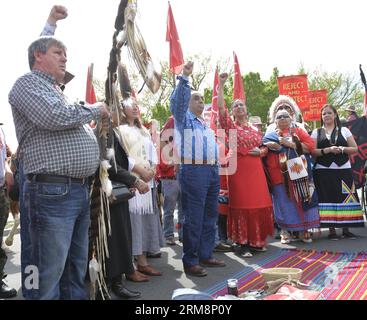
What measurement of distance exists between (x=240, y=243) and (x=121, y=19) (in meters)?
3.22

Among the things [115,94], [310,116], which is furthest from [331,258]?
[310,116]

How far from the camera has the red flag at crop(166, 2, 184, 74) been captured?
19.6 ft

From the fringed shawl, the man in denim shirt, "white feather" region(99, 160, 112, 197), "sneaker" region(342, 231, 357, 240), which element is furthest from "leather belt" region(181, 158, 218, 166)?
"sneaker" region(342, 231, 357, 240)

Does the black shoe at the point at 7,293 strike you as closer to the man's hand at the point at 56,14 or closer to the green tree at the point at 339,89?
the man's hand at the point at 56,14

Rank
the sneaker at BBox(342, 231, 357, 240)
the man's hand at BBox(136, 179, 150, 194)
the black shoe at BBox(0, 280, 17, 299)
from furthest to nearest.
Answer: the sneaker at BBox(342, 231, 357, 240) < the black shoe at BBox(0, 280, 17, 299) < the man's hand at BBox(136, 179, 150, 194)

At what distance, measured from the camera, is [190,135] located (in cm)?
→ 424

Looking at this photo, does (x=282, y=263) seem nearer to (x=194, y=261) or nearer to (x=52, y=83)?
(x=194, y=261)

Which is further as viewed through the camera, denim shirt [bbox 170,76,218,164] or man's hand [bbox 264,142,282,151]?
man's hand [bbox 264,142,282,151]

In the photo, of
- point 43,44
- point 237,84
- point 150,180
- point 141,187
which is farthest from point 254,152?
point 43,44

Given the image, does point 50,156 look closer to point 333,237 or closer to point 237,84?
point 333,237

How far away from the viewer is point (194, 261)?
423cm

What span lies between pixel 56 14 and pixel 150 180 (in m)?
1.72

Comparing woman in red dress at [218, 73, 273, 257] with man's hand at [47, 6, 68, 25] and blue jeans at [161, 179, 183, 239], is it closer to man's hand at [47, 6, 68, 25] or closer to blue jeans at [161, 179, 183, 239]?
blue jeans at [161, 179, 183, 239]

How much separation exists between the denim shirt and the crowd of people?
10mm
